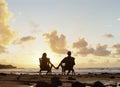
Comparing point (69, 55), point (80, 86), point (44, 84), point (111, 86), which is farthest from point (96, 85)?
point (69, 55)

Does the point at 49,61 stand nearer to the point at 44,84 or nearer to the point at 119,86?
the point at 119,86

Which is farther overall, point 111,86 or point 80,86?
point 111,86

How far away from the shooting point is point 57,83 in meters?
17.2

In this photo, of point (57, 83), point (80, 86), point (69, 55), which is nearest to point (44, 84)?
point (80, 86)

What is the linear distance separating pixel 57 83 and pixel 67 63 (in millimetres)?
12197

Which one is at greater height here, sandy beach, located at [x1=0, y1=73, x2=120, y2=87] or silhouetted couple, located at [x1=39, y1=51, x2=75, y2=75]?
silhouetted couple, located at [x1=39, y1=51, x2=75, y2=75]

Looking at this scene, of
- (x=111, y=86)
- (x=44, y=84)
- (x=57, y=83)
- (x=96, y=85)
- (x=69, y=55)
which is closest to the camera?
(x=44, y=84)

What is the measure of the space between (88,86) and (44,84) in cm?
430

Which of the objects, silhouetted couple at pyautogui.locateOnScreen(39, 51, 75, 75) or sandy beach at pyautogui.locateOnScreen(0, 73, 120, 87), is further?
silhouetted couple at pyautogui.locateOnScreen(39, 51, 75, 75)

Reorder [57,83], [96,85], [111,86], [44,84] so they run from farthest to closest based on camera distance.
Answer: [111,86] → [57,83] → [96,85] → [44,84]

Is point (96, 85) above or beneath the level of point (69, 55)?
beneath

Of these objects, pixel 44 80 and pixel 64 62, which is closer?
pixel 44 80

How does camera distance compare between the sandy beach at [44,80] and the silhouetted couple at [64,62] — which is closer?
the sandy beach at [44,80]

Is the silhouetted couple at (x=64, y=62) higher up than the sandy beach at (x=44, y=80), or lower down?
higher up
